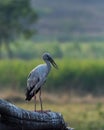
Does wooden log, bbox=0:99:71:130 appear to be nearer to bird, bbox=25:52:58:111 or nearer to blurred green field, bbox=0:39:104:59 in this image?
bird, bbox=25:52:58:111

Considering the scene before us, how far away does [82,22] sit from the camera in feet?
271

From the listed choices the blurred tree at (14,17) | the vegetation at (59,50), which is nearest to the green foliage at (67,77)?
the blurred tree at (14,17)

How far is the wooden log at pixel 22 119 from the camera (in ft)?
26.6

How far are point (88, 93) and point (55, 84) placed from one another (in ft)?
4.71

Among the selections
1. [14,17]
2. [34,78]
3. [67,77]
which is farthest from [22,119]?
[14,17]

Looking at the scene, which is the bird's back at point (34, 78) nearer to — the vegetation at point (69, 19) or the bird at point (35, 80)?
the bird at point (35, 80)

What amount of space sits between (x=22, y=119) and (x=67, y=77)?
82.9 feet

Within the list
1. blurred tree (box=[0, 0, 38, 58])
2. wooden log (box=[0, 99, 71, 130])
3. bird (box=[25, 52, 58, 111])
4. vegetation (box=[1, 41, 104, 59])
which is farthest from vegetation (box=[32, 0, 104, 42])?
wooden log (box=[0, 99, 71, 130])

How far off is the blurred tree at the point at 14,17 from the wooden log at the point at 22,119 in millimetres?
41730

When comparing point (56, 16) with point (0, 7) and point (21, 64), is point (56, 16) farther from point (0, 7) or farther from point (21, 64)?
point (21, 64)

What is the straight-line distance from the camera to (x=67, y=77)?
33469mm

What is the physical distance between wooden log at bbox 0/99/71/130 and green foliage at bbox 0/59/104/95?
23379 mm

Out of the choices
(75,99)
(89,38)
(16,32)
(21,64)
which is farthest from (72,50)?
(75,99)

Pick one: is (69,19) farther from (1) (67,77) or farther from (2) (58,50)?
(1) (67,77)
